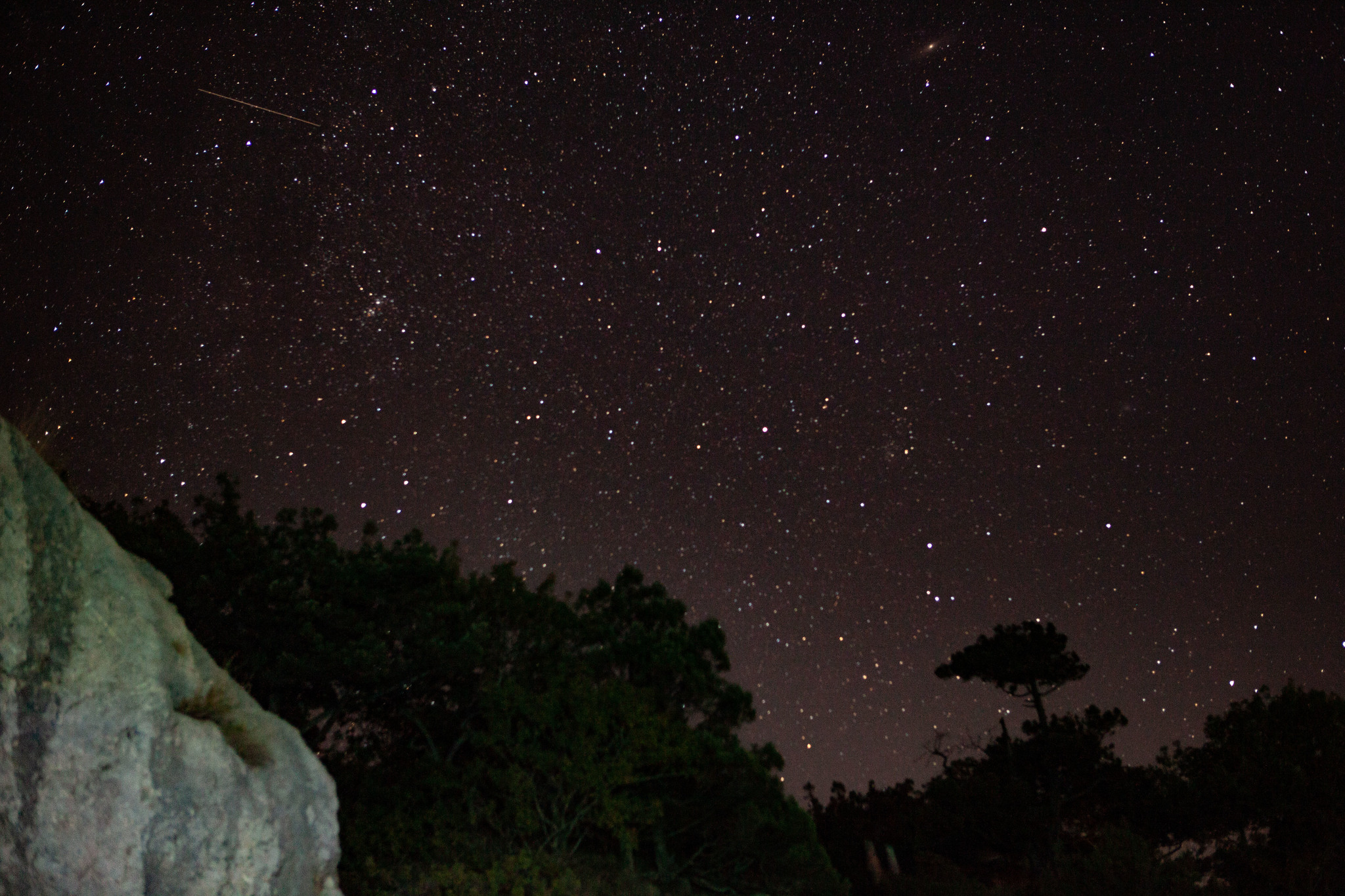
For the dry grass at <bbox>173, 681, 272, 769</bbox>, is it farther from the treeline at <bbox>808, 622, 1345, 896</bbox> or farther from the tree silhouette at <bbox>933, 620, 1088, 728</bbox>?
the tree silhouette at <bbox>933, 620, 1088, 728</bbox>

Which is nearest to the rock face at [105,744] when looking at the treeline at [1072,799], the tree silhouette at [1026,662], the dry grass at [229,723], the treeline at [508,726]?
the dry grass at [229,723]

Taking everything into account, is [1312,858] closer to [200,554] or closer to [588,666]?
[588,666]

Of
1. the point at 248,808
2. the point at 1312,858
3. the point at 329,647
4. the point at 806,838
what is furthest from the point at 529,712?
the point at 1312,858

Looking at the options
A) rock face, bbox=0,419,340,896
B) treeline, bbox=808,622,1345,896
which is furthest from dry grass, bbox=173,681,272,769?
treeline, bbox=808,622,1345,896

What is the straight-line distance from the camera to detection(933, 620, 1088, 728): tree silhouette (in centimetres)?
3228

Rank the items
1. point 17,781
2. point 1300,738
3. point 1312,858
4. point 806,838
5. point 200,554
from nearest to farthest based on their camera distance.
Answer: point 17,781, point 200,554, point 806,838, point 1312,858, point 1300,738

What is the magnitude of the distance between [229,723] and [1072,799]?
98.9 feet

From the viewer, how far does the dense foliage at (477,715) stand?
15.1 m

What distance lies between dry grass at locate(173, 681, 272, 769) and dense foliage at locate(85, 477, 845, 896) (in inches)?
297

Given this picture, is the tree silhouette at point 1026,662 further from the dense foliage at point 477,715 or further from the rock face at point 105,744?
the rock face at point 105,744

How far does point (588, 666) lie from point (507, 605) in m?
2.50

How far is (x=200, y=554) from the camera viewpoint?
16.8 metres

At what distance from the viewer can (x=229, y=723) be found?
660 cm

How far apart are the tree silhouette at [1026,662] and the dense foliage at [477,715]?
16.6 meters
